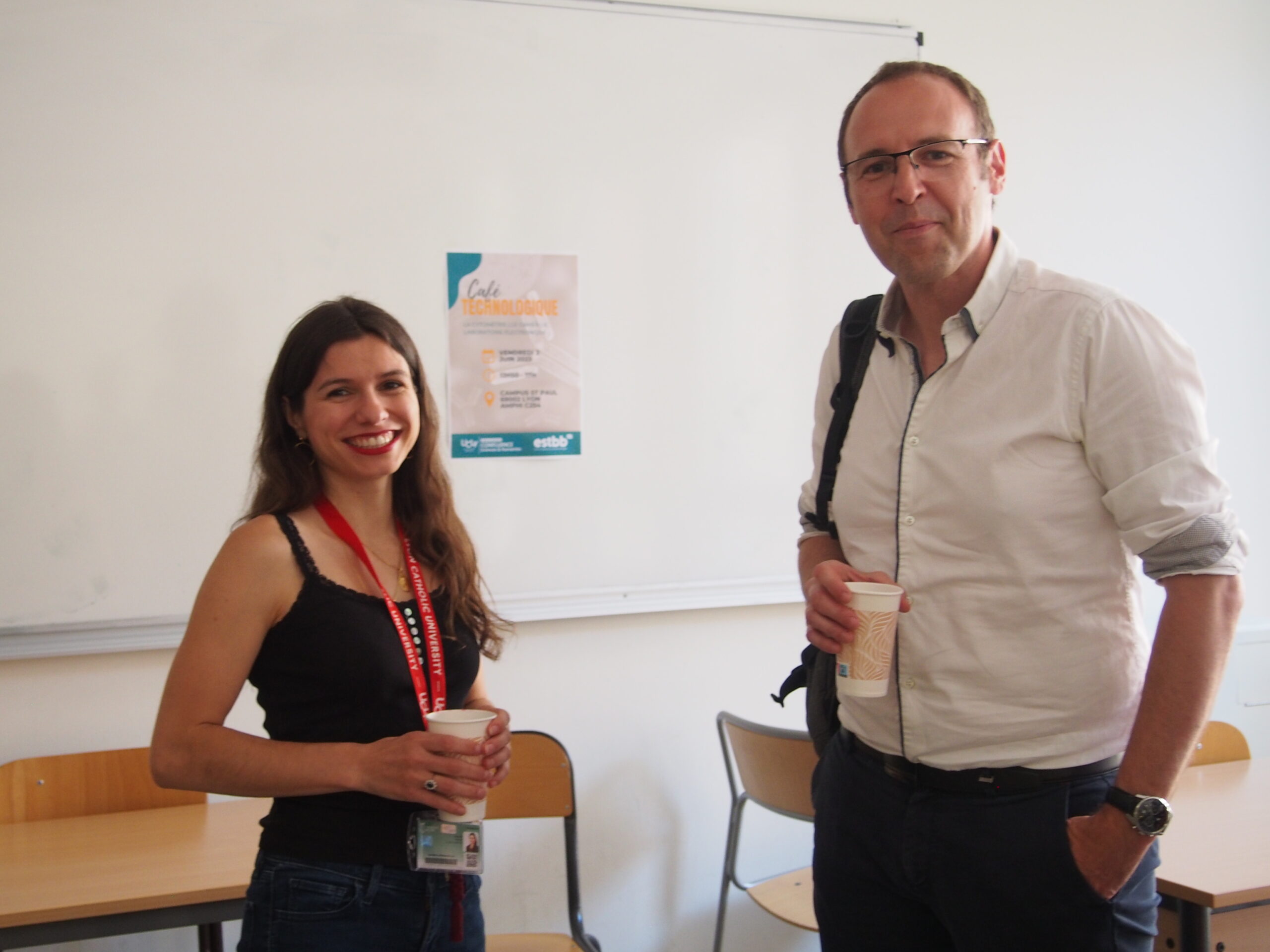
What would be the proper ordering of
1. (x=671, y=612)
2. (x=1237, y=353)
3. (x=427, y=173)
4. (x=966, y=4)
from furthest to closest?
1. (x=1237, y=353)
2. (x=966, y=4)
3. (x=671, y=612)
4. (x=427, y=173)

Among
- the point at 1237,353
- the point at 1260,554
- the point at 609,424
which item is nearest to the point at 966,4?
the point at 1237,353

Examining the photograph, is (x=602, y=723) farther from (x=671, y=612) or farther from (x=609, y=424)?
(x=609, y=424)

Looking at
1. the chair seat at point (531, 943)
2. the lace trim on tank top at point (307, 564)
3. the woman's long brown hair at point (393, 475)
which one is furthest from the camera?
the chair seat at point (531, 943)

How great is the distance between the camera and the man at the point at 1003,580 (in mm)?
1244

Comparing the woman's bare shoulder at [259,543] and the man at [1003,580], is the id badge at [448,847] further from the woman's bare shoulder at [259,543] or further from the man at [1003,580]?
the man at [1003,580]

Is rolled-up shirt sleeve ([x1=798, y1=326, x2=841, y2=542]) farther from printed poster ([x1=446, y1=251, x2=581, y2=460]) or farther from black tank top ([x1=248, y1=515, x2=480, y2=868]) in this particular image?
printed poster ([x1=446, y1=251, x2=581, y2=460])

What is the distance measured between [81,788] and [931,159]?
247cm

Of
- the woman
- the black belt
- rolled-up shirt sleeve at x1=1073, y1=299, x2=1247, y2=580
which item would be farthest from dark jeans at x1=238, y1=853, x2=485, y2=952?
rolled-up shirt sleeve at x1=1073, y1=299, x2=1247, y2=580

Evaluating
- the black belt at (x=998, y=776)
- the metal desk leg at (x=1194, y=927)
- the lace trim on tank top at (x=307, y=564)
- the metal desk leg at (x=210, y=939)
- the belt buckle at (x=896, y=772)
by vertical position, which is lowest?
the metal desk leg at (x=210, y=939)

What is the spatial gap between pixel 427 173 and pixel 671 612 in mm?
1496

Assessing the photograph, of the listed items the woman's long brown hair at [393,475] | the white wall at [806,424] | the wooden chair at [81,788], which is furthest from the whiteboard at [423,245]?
the woman's long brown hair at [393,475]

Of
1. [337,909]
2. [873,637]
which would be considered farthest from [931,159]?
[337,909]

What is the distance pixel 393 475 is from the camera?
1726mm

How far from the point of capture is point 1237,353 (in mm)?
3684
